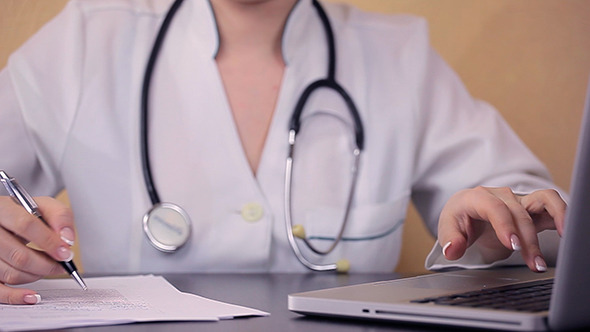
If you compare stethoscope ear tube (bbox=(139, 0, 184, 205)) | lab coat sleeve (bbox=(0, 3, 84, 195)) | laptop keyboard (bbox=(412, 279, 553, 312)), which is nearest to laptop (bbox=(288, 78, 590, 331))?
laptop keyboard (bbox=(412, 279, 553, 312))

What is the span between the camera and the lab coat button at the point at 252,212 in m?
0.92

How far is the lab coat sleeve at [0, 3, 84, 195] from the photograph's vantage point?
3.08 feet

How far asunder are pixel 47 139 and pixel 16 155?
5 cm

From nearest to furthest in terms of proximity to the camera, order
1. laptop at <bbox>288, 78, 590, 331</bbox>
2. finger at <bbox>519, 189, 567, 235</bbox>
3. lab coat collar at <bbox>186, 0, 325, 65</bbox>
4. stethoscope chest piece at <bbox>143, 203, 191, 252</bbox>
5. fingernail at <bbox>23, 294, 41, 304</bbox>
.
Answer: laptop at <bbox>288, 78, 590, 331</bbox> < fingernail at <bbox>23, 294, 41, 304</bbox> < finger at <bbox>519, 189, 567, 235</bbox> < stethoscope chest piece at <bbox>143, 203, 191, 252</bbox> < lab coat collar at <bbox>186, 0, 325, 65</bbox>

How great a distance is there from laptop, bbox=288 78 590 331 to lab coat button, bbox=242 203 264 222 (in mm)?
385

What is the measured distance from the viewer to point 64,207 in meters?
0.56

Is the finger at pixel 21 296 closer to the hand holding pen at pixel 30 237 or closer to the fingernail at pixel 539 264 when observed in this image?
the hand holding pen at pixel 30 237

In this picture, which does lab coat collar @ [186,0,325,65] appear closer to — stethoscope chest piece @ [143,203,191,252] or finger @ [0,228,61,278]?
stethoscope chest piece @ [143,203,191,252]

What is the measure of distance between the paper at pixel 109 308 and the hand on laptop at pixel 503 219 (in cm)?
21

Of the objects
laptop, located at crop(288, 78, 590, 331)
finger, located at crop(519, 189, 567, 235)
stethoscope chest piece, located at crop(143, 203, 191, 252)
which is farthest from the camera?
stethoscope chest piece, located at crop(143, 203, 191, 252)

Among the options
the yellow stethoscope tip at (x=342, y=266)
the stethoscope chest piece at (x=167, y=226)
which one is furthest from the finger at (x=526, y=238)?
the stethoscope chest piece at (x=167, y=226)

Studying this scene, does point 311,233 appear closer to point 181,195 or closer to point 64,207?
point 181,195

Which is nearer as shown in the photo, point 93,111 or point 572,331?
point 572,331

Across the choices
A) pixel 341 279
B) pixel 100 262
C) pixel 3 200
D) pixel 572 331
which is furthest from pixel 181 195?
pixel 572 331
